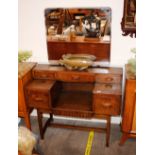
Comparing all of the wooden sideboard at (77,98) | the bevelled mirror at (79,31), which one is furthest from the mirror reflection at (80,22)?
the wooden sideboard at (77,98)

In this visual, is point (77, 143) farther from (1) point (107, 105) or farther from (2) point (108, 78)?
(2) point (108, 78)

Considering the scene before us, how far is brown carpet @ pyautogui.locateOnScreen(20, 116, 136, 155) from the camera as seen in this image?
2500 mm

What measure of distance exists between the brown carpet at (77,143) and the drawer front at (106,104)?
0.54m

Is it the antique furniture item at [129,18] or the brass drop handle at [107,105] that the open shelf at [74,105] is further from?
the antique furniture item at [129,18]

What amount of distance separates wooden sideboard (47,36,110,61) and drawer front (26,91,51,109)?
58cm

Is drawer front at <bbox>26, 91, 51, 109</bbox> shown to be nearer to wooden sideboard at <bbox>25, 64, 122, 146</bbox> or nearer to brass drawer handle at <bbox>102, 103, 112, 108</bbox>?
wooden sideboard at <bbox>25, 64, 122, 146</bbox>

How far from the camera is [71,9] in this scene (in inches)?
94.5

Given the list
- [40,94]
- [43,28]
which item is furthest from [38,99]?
[43,28]
